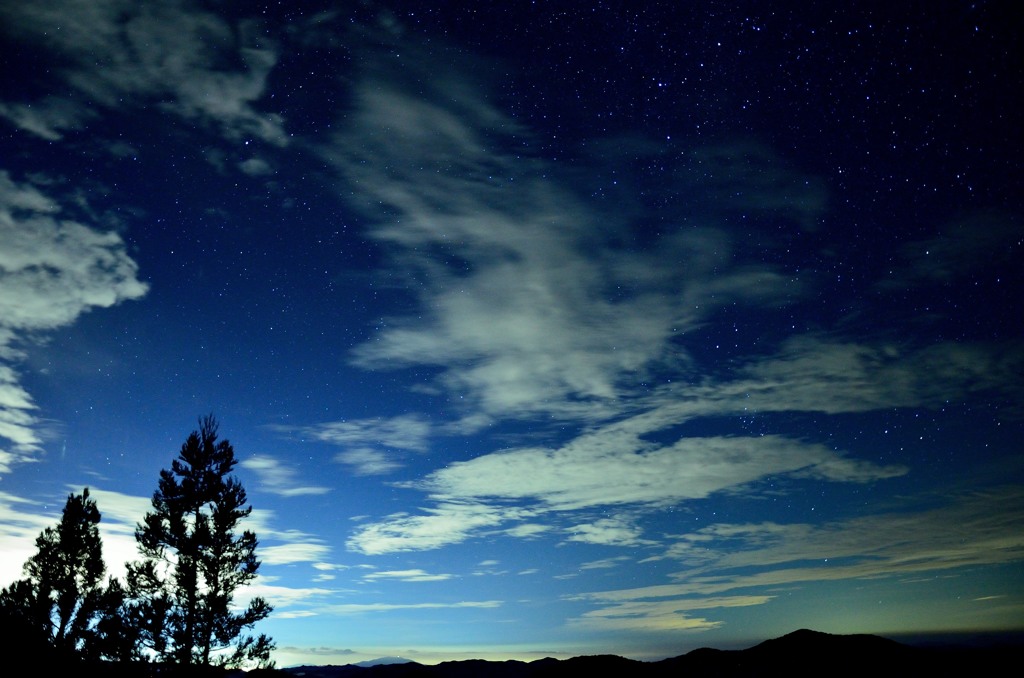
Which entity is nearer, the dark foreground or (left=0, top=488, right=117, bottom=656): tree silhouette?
(left=0, top=488, right=117, bottom=656): tree silhouette

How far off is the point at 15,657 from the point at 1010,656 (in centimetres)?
9963

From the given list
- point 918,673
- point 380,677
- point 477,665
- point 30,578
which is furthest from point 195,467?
point 477,665

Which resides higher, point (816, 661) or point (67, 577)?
point (67, 577)

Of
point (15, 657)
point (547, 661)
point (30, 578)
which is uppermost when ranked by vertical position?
point (30, 578)

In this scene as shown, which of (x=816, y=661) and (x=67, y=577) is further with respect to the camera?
(x=816, y=661)

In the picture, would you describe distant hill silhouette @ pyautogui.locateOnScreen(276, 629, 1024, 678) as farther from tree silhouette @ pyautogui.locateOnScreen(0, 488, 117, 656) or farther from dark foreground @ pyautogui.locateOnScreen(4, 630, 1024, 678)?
tree silhouette @ pyautogui.locateOnScreen(0, 488, 117, 656)

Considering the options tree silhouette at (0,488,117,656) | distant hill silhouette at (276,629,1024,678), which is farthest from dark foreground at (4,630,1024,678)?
tree silhouette at (0,488,117,656)

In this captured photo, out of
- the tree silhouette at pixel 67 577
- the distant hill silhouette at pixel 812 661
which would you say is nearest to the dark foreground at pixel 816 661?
the distant hill silhouette at pixel 812 661

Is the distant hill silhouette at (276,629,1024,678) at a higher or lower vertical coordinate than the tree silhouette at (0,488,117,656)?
lower

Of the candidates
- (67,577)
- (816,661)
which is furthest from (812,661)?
(67,577)

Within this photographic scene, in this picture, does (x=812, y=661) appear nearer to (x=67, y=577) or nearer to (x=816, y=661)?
(x=816, y=661)

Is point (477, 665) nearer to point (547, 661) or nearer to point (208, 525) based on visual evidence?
point (547, 661)

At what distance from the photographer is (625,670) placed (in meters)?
110

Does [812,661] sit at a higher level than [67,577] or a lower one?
lower
